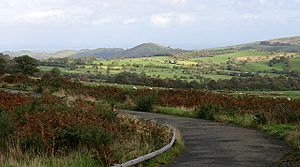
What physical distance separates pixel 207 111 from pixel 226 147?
8.64 metres

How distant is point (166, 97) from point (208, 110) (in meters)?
5.95

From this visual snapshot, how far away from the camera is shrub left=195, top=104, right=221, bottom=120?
874 inches

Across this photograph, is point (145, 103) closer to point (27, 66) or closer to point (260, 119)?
point (260, 119)

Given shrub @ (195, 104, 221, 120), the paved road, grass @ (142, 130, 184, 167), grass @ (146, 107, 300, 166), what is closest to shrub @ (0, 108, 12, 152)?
grass @ (142, 130, 184, 167)

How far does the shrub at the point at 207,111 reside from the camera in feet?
72.8

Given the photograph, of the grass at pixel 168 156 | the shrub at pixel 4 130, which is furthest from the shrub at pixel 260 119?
the shrub at pixel 4 130

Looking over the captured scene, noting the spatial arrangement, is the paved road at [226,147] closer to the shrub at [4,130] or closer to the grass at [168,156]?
the grass at [168,156]

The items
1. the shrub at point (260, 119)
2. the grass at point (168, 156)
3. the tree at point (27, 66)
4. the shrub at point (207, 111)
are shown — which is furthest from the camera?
A: the tree at point (27, 66)

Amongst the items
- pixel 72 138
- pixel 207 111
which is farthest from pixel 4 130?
pixel 207 111

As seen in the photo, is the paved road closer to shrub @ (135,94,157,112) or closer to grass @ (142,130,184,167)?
grass @ (142,130,184,167)

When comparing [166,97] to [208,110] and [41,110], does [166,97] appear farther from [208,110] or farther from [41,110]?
[41,110]

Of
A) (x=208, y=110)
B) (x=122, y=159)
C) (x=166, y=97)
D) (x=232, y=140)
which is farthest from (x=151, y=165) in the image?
(x=166, y=97)

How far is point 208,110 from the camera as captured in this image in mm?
22625

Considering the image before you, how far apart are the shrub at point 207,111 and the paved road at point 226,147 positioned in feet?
6.81
